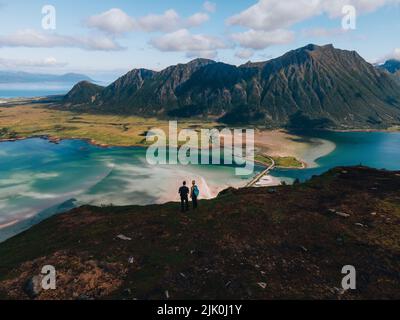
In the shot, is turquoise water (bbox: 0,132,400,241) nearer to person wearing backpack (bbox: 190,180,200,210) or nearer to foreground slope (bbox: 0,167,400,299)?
foreground slope (bbox: 0,167,400,299)

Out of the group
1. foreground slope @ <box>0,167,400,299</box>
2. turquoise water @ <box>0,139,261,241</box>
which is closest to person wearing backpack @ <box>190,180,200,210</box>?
foreground slope @ <box>0,167,400,299</box>

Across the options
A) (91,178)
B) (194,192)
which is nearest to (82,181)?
(91,178)

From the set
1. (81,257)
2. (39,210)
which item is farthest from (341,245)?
(39,210)

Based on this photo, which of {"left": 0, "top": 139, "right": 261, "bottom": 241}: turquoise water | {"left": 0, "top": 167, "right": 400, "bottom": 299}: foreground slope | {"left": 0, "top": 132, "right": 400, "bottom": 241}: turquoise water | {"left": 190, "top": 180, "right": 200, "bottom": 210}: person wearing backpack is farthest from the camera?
{"left": 0, "top": 132, "right": 400, "bottom": 241}: turquoise water

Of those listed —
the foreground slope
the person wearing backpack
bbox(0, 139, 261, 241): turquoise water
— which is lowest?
bbox(0, 139, 261, 241): turquoise water

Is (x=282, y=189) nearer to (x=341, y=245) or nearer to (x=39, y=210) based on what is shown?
(x=341, y=245)

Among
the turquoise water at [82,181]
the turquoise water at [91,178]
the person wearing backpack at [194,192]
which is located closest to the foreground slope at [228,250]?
the person wearing backpack at [194,192]

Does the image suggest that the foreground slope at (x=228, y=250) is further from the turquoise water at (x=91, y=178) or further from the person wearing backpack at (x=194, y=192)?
the turquoise water at (x=91, y=178)

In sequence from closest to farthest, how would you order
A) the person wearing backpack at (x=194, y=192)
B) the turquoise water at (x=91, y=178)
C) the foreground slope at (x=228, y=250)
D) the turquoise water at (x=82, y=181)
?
the foreground slope at (x=228, y=250) < the person wearing backpack at (x=194, y=192) < the turquoise water at (x=82, y=181) < the turquoise water at (x=91, y=178)
